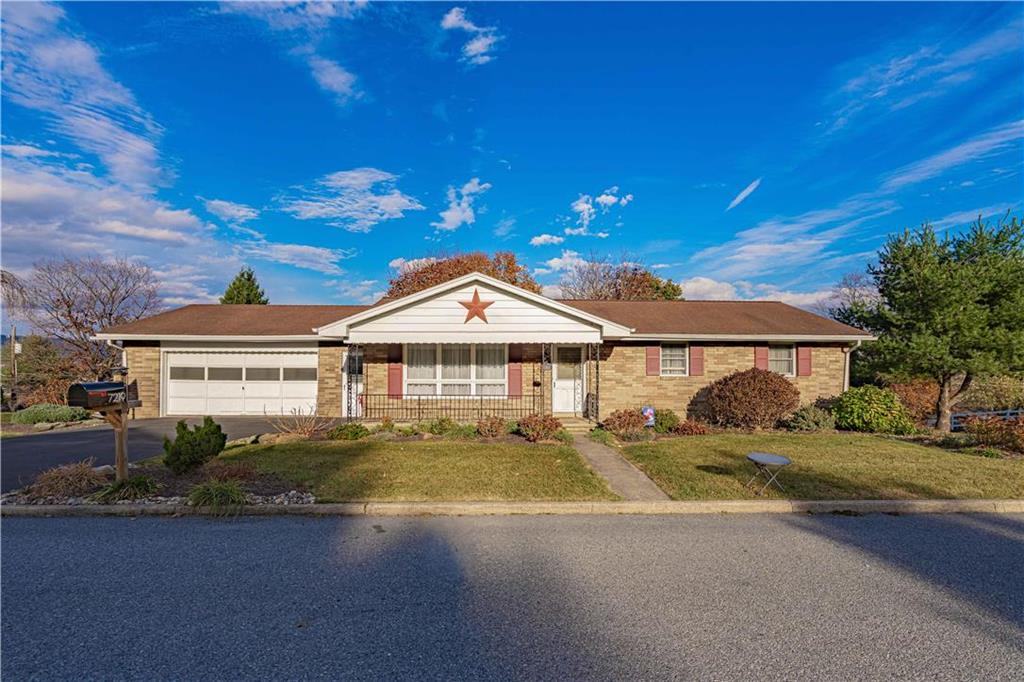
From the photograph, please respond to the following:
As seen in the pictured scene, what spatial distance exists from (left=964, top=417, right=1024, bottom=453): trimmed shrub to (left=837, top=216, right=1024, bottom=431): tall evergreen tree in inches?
114

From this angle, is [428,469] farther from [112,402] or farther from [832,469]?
[832,469]

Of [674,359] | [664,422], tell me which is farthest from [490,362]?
[674,359]

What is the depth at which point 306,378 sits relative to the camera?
16.3 m

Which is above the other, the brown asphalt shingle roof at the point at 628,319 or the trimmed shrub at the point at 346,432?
the brown asphalt shingle roof at the point at 628,319

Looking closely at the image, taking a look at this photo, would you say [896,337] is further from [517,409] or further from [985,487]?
[517,409]

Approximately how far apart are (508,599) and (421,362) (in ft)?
37.3

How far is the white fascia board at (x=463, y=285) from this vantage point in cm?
1373

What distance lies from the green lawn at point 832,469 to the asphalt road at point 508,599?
1119 millimetres

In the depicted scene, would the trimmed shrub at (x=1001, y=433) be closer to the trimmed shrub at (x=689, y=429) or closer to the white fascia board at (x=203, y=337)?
the trimmed shrub at (x=689, y=429)

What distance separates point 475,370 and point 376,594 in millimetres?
10954

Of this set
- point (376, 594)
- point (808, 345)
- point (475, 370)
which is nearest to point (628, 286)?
point (808, 345)

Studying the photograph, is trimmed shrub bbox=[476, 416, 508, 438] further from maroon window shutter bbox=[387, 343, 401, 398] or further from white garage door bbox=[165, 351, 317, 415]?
white garage door bbox=[165, 351, 317, 415]

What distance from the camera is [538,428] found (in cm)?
1168

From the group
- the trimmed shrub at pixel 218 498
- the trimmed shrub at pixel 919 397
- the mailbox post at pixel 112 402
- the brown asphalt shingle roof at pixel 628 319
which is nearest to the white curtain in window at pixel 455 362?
the brown asphalt shingle roof at pixel 628 319
